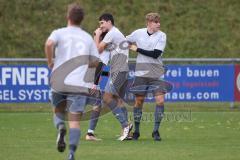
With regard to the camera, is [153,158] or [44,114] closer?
[153,158]

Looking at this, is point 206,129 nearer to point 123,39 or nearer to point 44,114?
point 123,39

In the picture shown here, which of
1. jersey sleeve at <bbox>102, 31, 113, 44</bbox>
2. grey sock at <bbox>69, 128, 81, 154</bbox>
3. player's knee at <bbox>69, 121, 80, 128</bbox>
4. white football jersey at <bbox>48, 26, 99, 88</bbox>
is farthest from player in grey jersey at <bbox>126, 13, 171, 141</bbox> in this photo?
grey sock at <bbox>69, 128, 81, 154</bbox>

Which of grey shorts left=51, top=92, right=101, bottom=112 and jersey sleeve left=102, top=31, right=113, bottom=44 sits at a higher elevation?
jersey sleeve left=102, top=31, right=113, bottom=44

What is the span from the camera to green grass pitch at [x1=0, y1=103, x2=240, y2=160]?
1152cm

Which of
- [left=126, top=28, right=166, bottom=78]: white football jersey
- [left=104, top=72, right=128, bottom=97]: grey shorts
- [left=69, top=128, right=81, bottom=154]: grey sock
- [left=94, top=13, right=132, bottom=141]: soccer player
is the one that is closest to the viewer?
[left=69, top=128, right=81, bottom=154]: grey sock

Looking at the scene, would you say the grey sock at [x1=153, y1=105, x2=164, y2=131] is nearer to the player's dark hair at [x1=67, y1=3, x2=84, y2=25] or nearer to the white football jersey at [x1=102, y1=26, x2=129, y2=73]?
the white football jersey at [x1=102, y1=26, x2=129, y2=73]

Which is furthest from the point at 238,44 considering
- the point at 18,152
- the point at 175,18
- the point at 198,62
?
the point at 18,152

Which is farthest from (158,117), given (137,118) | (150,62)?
(150,62)

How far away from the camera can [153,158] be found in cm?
1119

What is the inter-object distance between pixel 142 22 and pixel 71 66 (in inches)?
825

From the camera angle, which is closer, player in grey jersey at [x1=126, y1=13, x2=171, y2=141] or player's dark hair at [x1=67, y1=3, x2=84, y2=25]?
player's dark hair at [x1=67, y1=3, x2=84, y2=25]

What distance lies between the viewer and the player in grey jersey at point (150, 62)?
46.2 ft

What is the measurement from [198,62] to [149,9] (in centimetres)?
891

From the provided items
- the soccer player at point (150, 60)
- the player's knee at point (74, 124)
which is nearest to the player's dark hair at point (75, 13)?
the player's knee at point (74, 124)
